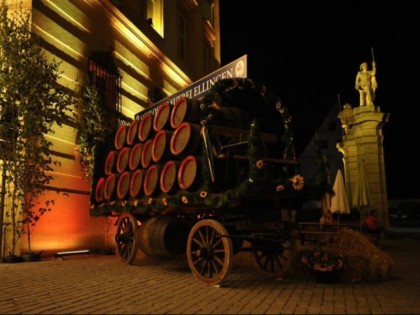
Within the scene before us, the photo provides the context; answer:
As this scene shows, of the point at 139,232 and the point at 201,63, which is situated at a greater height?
the point at 201,63

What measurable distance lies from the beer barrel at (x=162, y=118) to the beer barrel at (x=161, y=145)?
21cm

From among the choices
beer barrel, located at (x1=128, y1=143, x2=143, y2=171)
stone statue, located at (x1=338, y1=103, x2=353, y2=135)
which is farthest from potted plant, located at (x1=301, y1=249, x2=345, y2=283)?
stone statue, located at (x1=338, y1=103, x2=353, y2=135)

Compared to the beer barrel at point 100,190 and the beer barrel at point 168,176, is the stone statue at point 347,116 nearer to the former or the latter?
the beer barrel at point 100,190

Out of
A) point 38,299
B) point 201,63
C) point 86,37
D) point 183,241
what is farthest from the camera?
point 201,63

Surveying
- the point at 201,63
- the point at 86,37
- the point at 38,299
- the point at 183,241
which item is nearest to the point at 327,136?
the point at 201,63

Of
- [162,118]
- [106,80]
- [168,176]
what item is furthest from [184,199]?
[106,80]

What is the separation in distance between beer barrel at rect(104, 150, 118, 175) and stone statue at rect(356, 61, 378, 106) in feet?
45.4

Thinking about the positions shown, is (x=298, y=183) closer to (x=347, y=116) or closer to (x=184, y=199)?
(x=184, y=199)

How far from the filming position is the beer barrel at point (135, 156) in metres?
8.76

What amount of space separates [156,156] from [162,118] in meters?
0.79

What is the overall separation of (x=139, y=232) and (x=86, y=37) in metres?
6.84

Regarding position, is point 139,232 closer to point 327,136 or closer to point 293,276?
point 293,276

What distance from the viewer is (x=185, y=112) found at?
780cm

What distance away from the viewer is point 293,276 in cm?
725
